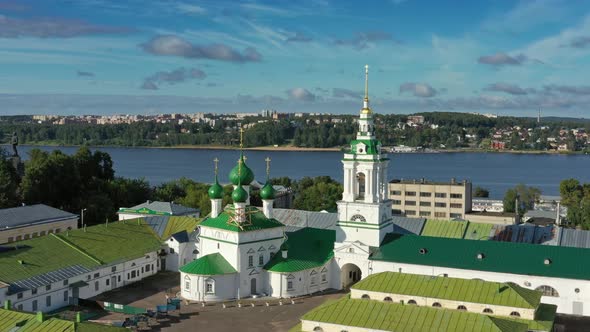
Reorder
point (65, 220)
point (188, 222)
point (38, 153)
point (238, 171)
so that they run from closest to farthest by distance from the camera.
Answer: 1. point (238, 171)
2. point (188, 222)
3. point (65, 220)
4. point (38, 153)

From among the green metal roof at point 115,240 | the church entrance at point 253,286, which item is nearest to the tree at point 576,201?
the church entrance at point 253,286

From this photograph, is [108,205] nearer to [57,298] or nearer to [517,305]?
[57,298]

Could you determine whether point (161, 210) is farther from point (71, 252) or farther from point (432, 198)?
point (432, 198)

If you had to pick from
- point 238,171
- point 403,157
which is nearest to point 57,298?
point 238,171

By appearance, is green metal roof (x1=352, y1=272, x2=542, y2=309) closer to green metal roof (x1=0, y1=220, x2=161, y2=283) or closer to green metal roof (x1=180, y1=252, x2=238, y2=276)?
green metal roof (x1=180, y1=252, x2=238, y2=276)

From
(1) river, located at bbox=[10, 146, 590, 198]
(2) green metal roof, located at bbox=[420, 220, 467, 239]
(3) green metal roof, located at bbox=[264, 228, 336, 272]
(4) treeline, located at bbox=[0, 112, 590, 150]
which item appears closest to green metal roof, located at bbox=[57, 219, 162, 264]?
(3) green metal roof, located at bbox=[264, 228, 336, 272]

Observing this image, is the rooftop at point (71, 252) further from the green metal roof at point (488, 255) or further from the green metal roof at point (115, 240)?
the green metal roof at point (488, 255)
